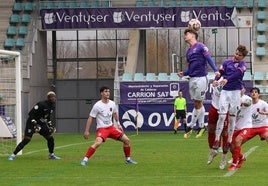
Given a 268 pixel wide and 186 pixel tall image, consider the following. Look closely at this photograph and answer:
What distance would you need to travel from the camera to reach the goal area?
22.0 metres

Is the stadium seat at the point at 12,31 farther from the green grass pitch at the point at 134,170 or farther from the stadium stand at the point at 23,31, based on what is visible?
the green grass pitch at the point at 134,170

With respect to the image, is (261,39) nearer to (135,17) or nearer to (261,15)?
(261,15)

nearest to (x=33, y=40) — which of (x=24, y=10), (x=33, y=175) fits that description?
(x=24, y=10)

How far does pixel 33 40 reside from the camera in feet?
141

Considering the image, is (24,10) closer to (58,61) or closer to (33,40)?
(33,40)

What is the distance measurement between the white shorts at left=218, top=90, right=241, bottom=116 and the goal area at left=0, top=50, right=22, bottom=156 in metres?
8.16

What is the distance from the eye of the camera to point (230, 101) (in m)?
15.0

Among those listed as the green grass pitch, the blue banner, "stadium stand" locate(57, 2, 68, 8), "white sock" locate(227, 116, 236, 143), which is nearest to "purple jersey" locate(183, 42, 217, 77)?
"white sock" locate(227, 116, 236, 143)

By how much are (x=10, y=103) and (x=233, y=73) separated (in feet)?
45.7

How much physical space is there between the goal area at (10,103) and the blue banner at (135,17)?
31.7 feet

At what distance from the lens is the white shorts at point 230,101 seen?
15.0m

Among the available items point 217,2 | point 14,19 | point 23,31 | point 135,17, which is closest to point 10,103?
point 135,17

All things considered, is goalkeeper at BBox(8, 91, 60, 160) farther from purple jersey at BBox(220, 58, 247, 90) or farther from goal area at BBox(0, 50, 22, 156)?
purple jersey at BBox(220, 58, 247, 90)

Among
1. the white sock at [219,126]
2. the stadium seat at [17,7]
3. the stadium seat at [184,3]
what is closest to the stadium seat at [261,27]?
the stadium seat at [184,3]
